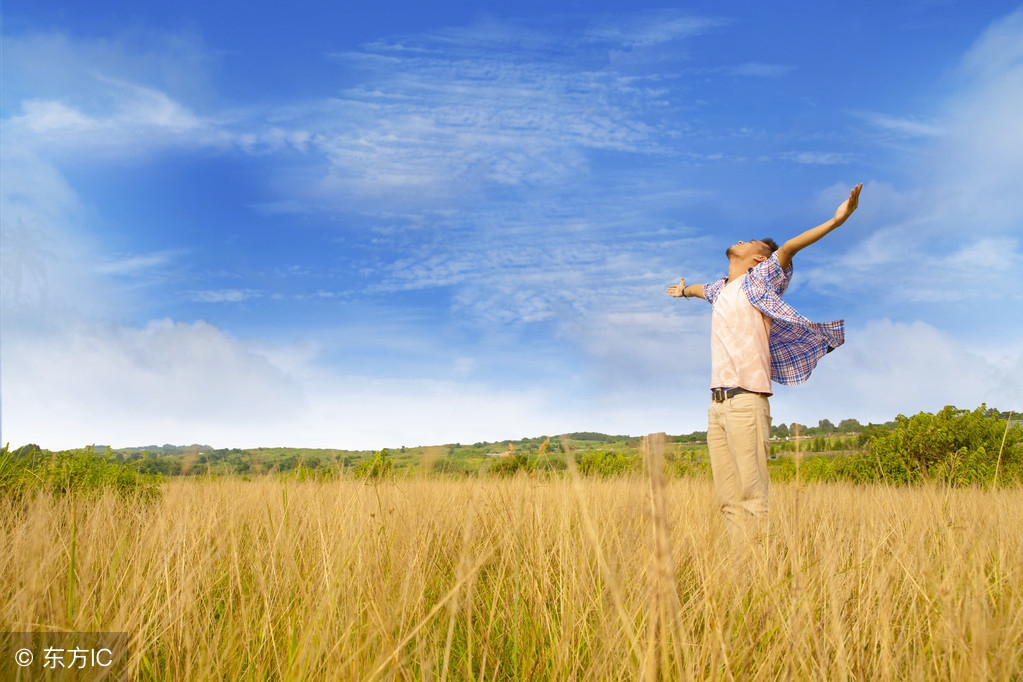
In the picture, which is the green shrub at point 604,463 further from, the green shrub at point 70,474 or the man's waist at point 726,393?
the green shrub at point 70,474

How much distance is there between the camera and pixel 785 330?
4.55m

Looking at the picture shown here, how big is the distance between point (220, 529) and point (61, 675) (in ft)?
5.97

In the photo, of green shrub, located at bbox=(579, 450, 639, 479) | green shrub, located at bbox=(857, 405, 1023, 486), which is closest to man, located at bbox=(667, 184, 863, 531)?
green shrub, located at bbox=(857, 405, 1023, 486)

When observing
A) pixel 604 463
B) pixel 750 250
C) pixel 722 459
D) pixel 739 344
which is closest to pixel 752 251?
pixel 750 250

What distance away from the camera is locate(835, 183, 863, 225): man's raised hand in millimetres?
3682

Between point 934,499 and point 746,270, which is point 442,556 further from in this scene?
point 934,499

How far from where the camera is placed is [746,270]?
4.77m

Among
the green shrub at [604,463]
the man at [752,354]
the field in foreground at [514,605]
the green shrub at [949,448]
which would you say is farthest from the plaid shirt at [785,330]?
the green shrub at [604,463]

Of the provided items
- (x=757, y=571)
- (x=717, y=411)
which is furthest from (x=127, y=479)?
(x=757, y=571)

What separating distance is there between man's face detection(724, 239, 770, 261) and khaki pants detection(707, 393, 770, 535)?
1166 mm

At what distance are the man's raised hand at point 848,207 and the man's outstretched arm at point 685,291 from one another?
146 cm

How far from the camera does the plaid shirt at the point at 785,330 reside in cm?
434

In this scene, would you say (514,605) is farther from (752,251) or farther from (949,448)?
(949,448)

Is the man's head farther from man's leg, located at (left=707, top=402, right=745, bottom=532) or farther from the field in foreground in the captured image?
the field in foreground
